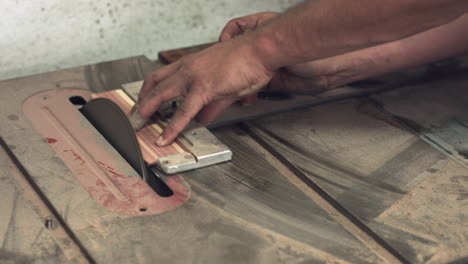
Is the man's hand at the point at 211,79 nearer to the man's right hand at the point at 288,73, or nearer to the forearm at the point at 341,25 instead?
the forearm at the point at 341,25

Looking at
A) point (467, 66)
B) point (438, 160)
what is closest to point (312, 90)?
point (438, 160)

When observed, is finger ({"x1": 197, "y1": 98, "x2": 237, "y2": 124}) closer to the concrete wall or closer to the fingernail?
the fingernail

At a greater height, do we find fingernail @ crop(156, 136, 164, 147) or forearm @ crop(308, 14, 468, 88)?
forearm @ crop(308, 14, 468, 88)

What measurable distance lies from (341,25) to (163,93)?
390mm

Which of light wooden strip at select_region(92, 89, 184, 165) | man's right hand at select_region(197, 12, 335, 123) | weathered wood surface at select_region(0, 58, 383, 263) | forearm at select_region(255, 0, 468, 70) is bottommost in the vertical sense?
weathered wood surface at select_region(0, 58, 383, 263)

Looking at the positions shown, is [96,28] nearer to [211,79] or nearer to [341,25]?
[211,79]

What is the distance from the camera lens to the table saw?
3.62ft

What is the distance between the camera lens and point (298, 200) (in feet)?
4.07

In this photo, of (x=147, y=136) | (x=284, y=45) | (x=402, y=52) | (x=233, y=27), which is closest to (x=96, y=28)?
(x=233, y=27)

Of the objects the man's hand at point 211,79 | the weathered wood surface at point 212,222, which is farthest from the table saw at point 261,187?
the man's hand at point 211,79

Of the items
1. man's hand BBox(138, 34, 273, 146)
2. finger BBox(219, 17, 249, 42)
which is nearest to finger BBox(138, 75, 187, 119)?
man's hand BBox(138, 34, 273, 146)

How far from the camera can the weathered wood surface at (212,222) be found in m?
1.09

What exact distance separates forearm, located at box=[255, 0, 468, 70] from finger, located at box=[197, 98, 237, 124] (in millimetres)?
126

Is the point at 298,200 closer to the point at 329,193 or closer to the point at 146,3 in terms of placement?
the point at 329,193
